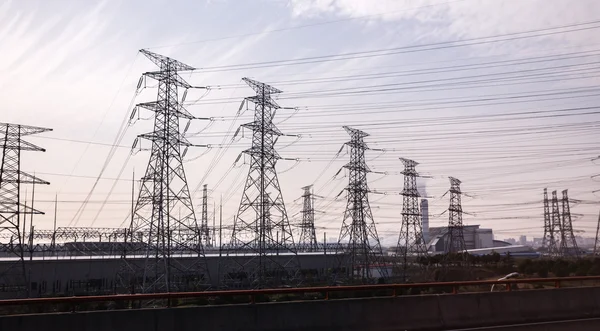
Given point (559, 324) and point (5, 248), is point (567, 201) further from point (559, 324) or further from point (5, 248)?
point (559, 324)

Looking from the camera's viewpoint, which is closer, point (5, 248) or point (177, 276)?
point (5, 248)

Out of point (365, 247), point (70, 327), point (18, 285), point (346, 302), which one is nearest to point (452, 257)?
point (365, 247)

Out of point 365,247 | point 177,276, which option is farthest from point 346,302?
point 365,247

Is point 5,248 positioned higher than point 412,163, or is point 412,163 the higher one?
point 412,163

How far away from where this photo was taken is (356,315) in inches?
717

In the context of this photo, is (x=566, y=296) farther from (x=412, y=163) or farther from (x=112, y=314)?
(x=412, y=163)

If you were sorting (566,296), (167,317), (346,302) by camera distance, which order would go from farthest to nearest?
(566,296) < (346,302) < (167,317)

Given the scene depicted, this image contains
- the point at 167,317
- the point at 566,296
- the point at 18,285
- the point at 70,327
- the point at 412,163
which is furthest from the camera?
the point at 412,163

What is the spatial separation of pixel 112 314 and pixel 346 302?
6.76m

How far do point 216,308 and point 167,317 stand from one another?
1351 mm

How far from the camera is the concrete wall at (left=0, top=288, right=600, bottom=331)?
1520cm

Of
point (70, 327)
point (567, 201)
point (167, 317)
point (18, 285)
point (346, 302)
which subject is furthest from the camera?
point (567, 201)

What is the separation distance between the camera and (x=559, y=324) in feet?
63.3

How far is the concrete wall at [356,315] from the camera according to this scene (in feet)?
49.9
